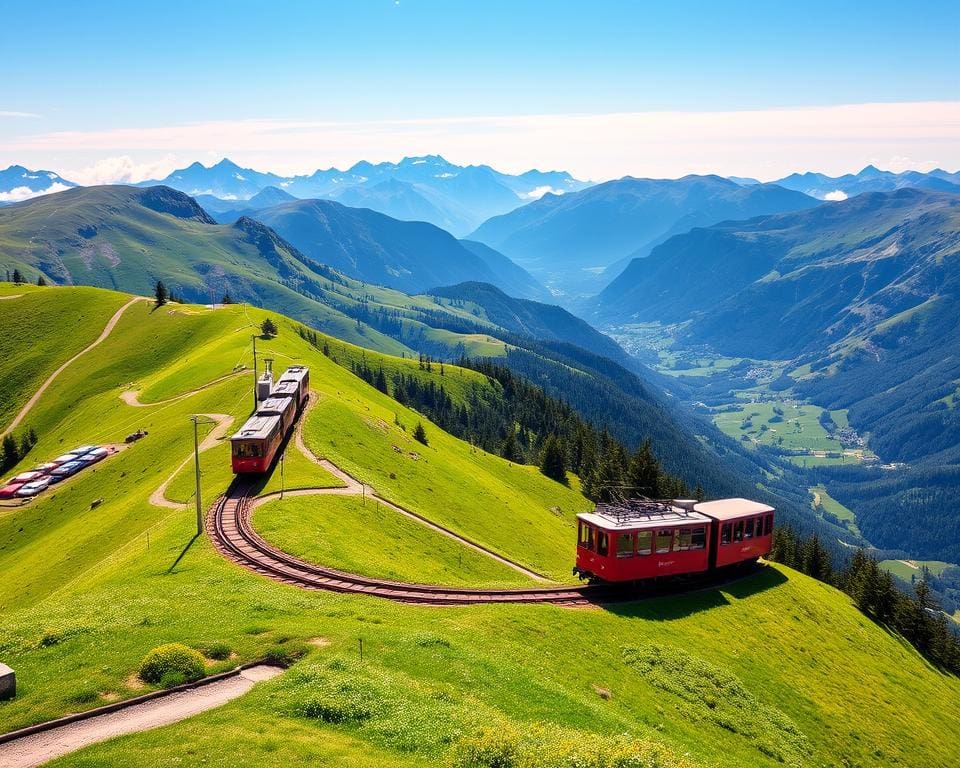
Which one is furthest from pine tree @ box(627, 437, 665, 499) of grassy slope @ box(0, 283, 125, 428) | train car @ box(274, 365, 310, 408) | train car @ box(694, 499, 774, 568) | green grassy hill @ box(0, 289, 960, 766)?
grassy slope @ box(0, 283, 125, 428)

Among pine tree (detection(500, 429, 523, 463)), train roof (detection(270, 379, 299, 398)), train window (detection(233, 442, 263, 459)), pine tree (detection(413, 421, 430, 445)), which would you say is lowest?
pine tree (detection(500, 429, 523, 463))

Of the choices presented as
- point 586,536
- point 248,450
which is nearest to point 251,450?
point 248,450

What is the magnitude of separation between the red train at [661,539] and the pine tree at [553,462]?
260 ft

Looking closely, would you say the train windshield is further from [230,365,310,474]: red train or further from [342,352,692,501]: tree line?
[342,352,692,501]: tree line

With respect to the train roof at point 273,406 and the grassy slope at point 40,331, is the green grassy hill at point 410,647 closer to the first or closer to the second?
the train roof at point 273,406

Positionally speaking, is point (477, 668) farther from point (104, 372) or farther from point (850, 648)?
point (104, 372)

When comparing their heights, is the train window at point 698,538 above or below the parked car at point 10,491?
above

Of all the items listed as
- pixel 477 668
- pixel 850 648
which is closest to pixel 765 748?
pixel 477 668

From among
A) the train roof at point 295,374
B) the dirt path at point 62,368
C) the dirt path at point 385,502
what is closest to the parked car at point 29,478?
the train roof at point 295,374

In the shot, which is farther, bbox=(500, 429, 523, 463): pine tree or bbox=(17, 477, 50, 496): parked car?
bbox=(500, 429, 523, 463): pine tree

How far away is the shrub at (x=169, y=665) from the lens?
24.6 meters

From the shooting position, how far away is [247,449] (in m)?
57.3

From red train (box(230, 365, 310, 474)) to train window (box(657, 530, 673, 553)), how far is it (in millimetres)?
35996

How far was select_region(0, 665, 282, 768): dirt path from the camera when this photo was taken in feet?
65.2
